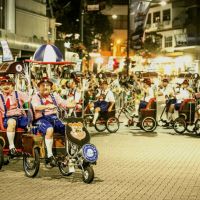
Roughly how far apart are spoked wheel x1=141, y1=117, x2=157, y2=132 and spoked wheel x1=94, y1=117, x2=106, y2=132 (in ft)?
4.77

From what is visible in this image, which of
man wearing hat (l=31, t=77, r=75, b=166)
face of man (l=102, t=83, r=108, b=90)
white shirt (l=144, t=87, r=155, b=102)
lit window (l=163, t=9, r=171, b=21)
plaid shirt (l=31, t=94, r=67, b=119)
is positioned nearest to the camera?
man wearing hat (l=31, t=77, r=75, b=166)

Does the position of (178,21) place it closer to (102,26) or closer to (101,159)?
(102,26)

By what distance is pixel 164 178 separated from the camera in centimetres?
1035

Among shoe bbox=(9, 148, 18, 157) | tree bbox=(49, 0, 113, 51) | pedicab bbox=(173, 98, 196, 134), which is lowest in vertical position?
shoe bbox=(9, 148, 18, 157)

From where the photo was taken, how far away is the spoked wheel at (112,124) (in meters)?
19.3

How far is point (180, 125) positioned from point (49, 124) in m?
9.57

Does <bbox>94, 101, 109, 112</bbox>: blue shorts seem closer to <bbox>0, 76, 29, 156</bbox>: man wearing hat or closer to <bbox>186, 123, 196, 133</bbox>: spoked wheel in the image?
<bbox>186, 123, 196, 133</bbox>: spoked wheel

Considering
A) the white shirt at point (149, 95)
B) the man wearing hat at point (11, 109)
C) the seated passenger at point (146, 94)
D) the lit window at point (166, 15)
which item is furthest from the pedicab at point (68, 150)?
the lit window at point (166, 15)

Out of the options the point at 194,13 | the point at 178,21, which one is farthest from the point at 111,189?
the point at 178,21

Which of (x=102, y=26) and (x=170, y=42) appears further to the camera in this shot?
(x=170, y=42)

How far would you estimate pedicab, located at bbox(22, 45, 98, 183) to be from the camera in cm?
976

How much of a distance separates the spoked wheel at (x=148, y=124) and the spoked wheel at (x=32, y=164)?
371 inches

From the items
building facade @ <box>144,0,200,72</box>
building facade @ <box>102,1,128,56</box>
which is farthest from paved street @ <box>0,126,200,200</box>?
building facade @ <box>102,1,128,56</box>

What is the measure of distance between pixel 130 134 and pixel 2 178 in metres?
8.94
